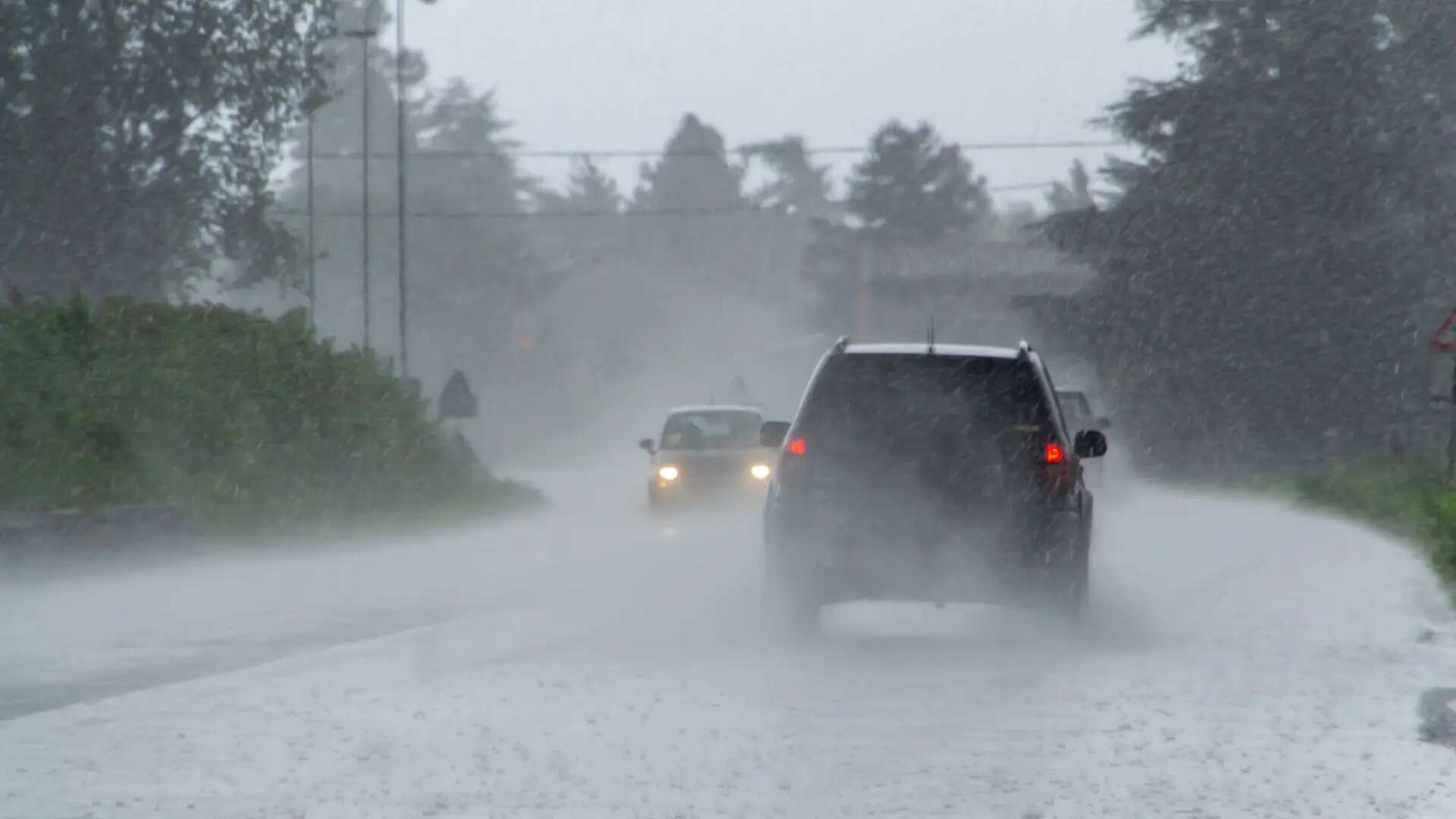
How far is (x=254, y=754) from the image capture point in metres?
9.81

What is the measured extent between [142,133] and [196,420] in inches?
956

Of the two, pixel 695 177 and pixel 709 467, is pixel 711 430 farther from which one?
pixel 695 177

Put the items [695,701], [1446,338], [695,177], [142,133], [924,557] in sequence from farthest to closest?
[695,177] < [142,133] < [1446,338] < [924,557] < [695,701]

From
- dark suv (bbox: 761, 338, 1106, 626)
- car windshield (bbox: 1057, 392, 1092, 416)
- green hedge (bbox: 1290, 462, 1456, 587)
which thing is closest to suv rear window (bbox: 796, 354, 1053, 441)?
dark suv (bbox: 761, 338, 1106, 626)

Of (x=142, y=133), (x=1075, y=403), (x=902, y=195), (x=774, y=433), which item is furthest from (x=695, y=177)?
(x=774, y=433)

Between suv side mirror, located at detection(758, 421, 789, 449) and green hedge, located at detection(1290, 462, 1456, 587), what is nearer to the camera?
suv side mirror, located at detection(758, 421, 789, 449)

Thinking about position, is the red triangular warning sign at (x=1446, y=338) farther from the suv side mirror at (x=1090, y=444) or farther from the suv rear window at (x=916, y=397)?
the suv rear window at (x=916, y=397)

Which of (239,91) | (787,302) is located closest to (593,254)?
(787,302)

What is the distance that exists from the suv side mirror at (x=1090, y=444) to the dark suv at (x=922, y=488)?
1304 mm

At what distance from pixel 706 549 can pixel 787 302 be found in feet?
525

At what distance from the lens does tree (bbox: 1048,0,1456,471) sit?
157ft

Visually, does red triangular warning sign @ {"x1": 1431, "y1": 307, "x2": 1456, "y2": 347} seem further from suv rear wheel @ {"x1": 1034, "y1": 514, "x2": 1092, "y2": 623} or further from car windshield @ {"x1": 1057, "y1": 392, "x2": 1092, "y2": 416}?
suv rear wheel @ {"x1": 1034, "y1": 514, "x2": 1092, "y2": 623}

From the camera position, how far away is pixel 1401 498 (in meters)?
30.8

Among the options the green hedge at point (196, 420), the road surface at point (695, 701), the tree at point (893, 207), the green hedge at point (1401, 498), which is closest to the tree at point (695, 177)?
the tree at point (893, 207)
